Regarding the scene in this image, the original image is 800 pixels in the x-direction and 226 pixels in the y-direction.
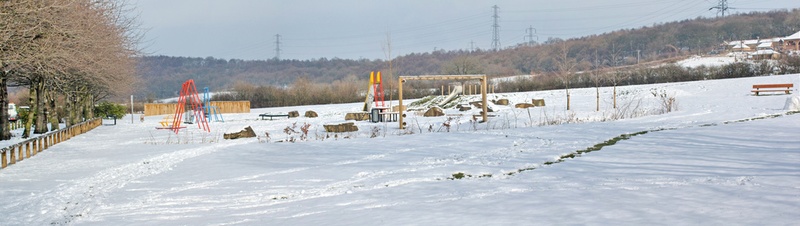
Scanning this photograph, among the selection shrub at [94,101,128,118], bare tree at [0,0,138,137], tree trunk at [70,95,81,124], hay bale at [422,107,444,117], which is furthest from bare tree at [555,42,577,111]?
shrub at [94,101,128,118]

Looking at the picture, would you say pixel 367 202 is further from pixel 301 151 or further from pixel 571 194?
pixel 301 151

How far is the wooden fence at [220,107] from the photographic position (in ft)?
182

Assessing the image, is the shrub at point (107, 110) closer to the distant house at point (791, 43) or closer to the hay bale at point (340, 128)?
the hay bale at point (340, 128)

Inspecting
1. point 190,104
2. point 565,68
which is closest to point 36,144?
point 190,104

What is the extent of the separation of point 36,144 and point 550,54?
92.4 meters

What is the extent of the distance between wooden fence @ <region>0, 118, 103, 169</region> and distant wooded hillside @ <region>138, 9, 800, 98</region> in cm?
7171

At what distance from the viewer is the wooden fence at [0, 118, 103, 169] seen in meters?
13.9

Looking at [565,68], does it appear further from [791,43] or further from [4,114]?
[791,43]

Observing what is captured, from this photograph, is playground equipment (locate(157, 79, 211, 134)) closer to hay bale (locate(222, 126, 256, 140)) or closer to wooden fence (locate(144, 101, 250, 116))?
hay bale (locate(222, 126, 256, 140))

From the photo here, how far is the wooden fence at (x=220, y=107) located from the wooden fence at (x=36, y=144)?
20.6 m

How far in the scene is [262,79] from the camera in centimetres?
12438

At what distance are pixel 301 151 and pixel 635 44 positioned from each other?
109 metres

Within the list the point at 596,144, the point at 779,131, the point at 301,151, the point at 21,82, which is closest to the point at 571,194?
the point at 596,144

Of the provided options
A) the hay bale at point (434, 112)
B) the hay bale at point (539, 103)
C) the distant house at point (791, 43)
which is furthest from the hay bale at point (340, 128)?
the distant house at point (791, 43)
